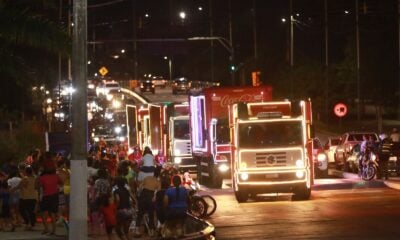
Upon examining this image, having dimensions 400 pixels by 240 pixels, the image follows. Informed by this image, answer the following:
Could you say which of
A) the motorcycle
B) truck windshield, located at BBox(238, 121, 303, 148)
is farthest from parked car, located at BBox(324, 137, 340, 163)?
truck windshield, located at BBox(238, 121, 303, 148)

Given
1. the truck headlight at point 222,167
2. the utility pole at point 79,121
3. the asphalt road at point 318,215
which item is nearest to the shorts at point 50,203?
the asphalt road at point 318,215

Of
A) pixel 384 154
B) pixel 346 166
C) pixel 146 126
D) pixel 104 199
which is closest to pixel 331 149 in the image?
pixel 346 166

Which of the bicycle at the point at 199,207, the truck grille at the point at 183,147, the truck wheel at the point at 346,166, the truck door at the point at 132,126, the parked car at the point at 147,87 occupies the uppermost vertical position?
the parked car at the point at 147,87

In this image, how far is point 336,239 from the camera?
17109mm

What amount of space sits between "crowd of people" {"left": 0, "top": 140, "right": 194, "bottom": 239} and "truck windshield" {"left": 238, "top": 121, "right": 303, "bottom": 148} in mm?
3678

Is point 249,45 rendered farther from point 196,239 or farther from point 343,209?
point 196,239

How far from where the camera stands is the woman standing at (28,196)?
20.0 meters

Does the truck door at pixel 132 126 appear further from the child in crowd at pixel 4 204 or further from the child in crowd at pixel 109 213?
the child in crowd at pixel 109 213

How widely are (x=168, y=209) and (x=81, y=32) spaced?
17.3 ft

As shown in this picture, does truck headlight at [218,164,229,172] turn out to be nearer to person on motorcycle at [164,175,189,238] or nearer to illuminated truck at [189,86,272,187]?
illuminated truck at [189,86,272,187]

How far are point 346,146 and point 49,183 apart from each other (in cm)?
2433

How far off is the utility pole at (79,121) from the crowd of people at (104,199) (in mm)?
4466

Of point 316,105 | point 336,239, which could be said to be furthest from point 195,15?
point 336,239

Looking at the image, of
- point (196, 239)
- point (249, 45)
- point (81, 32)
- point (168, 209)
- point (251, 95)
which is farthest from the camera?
point (249, 45)
